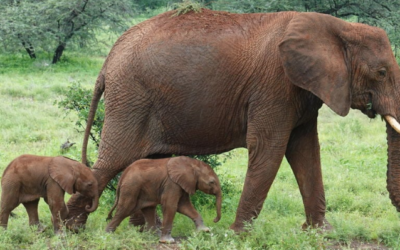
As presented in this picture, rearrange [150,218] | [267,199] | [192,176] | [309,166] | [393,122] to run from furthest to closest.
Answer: [267,199], [309,166], [150,218], [192,176], [393,122]

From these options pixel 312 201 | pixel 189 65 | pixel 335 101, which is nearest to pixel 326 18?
pixel 335 101

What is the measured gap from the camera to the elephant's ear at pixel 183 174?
19.2 ft

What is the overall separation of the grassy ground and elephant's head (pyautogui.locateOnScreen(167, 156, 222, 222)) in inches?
15.1

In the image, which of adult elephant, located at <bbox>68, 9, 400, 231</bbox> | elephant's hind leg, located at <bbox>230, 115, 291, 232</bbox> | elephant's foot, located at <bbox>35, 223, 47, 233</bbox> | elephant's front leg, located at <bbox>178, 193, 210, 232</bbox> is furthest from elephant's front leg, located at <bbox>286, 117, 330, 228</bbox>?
elephant's foot, located at <bbox>35, 223, 47, 233</bbox>

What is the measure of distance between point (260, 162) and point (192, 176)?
61 cm

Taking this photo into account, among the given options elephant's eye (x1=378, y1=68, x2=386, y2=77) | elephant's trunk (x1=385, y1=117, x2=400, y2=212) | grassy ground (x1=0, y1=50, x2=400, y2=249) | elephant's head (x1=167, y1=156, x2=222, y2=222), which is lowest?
grassy ground (x1=0, y1=50, x2=400, y2=249)

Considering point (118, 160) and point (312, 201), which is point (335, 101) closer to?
point (312, 201)

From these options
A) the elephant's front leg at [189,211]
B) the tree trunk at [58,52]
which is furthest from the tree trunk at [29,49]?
the elephant's front leg at [189,211]

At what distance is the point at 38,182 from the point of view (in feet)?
19.6

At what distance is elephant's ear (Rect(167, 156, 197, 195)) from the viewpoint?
19.2 ft

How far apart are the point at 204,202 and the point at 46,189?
6.92 feet

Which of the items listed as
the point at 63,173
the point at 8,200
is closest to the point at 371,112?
the point at 63,173

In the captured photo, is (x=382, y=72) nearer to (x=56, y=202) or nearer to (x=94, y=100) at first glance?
(x=94, y=100)

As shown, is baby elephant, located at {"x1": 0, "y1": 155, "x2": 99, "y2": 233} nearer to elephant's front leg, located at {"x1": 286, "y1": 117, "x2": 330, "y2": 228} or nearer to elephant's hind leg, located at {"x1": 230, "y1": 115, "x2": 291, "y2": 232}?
elephant's hind leg, located at {"x1": 230, "y1": 115, "x2": 291, "y2": 232}
